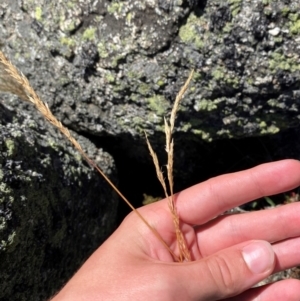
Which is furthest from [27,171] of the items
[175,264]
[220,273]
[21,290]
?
[220,273]

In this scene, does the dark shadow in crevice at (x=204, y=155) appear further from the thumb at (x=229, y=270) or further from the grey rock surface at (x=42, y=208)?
the thumb at (x=229, y=270)

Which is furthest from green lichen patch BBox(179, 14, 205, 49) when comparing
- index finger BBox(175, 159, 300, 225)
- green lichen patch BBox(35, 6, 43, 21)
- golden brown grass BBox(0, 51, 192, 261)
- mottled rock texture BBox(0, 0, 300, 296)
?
green lichen patch BBox(35, 6, 43, 21)

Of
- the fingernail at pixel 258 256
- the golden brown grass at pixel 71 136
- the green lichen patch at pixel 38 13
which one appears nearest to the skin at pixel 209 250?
the fingernail at pixel 258 256

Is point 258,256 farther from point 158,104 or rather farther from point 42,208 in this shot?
point 42,208

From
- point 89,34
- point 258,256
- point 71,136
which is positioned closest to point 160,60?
point 89,34

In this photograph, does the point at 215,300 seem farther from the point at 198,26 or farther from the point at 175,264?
the point at 198,26
